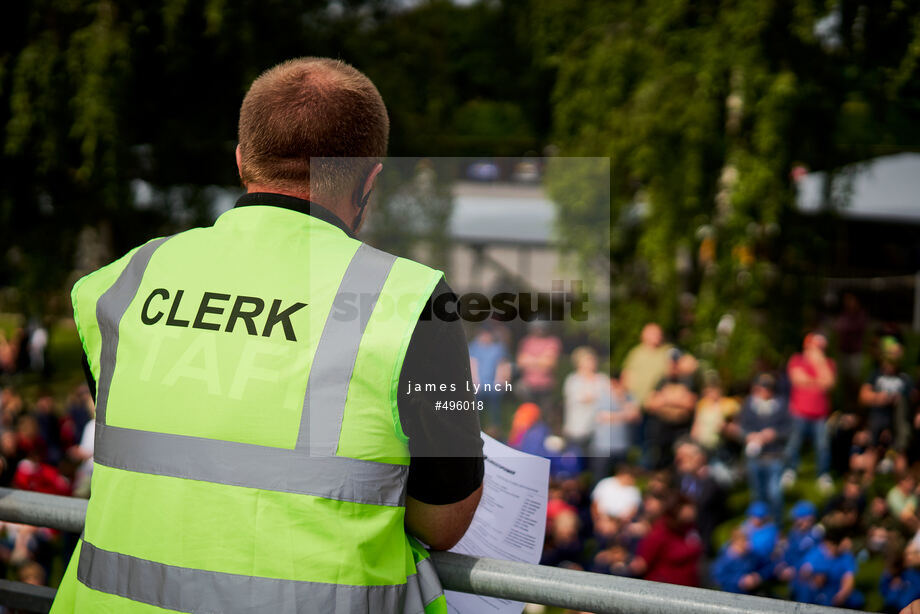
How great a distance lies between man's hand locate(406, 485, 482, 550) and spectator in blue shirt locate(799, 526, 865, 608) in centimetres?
558

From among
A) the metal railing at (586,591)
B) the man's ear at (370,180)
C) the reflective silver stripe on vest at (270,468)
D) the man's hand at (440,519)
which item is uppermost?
the man's ear at (370,180)

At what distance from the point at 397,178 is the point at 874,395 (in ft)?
16.7

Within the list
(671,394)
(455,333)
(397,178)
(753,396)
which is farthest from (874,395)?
(455,333)

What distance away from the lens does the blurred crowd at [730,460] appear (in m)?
6.34

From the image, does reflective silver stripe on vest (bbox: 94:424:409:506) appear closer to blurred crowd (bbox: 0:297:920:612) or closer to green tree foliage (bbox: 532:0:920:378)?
blurred crowd (bbox: 0:297:920:612)

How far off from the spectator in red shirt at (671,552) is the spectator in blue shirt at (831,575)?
0.79 metres

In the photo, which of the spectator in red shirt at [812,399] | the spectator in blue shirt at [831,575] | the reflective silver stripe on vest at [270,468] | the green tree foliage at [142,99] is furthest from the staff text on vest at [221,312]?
the green tree foliage at [142,99]

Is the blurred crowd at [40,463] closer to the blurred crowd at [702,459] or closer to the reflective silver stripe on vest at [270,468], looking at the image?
the blurred crowd at [702,459]

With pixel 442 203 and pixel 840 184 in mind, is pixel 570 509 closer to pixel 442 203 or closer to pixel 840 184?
pixel 442 203

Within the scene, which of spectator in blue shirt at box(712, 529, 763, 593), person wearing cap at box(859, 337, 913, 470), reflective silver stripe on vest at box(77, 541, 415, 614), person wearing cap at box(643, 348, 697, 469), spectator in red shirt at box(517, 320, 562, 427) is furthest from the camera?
spectator in red shirt at box(517, 320, 562, 427)

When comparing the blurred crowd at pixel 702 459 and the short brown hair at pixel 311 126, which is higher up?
the short brown hair at pixel 311 126

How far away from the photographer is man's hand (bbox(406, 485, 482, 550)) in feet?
4.25

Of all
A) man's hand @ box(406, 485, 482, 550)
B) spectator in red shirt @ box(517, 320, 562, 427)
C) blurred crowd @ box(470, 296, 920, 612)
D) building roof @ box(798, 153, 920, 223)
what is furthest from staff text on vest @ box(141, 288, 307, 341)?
building roof @ box(798, 153, 920, 223)

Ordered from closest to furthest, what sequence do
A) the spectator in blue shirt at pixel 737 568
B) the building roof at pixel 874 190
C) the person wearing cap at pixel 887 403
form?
the spectator in blue shirt at pixel 737 568, the person wearing cap at pixel 887 403, the building roof at pixel 874 190
